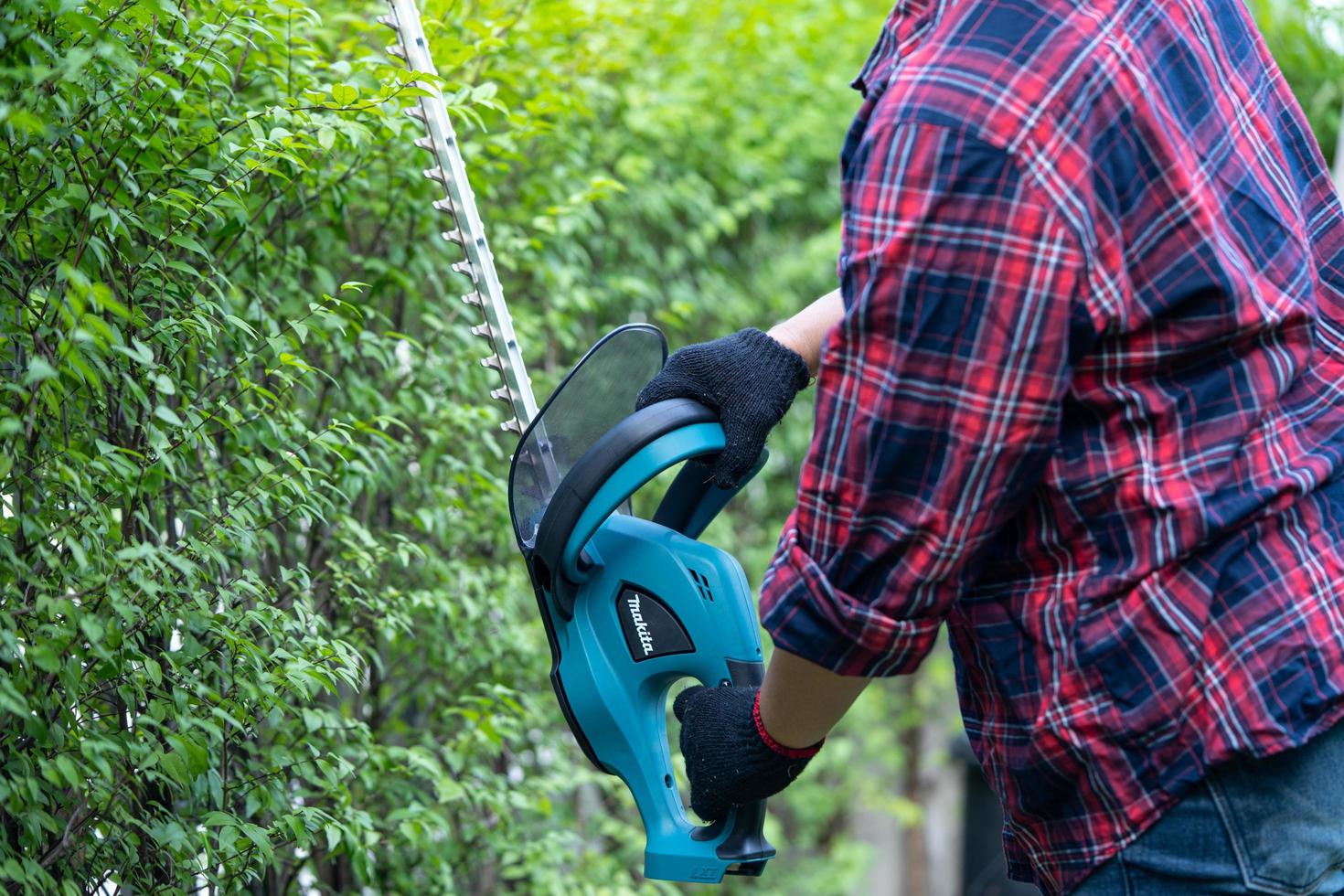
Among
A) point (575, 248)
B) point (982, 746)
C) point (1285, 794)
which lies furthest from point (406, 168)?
point (1285, 794)

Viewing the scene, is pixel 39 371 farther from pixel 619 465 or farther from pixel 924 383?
pixel 924 383

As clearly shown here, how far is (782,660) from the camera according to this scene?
124cm

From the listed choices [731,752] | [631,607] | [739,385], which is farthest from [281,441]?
[731,752]

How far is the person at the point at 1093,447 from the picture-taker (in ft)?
3.48

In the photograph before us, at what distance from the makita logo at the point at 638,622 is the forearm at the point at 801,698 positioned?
0.38 metres

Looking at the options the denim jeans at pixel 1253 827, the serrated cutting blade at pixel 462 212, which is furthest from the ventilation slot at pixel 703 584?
the denim jeans at pixel 1253 827

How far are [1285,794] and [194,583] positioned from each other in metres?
1.25

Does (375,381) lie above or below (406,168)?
below

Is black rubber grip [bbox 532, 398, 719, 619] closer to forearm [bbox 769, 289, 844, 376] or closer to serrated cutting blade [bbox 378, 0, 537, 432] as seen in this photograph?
forearm [bbox 769, 289, 844, 376]

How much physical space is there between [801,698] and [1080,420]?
15.5 inches

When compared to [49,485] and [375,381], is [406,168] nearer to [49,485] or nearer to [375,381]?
[375,381]

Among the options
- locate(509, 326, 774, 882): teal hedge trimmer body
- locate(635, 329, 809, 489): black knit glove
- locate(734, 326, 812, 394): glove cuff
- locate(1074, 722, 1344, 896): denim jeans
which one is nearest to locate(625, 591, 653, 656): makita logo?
locate(509, 326, 774, 882): teal hedge trimmer body

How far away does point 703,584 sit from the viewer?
1700 mm

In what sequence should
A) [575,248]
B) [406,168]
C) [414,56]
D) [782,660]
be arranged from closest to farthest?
[782,660] → [414,56] → [406,168] → [575,248]
